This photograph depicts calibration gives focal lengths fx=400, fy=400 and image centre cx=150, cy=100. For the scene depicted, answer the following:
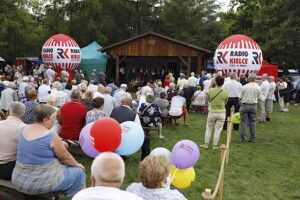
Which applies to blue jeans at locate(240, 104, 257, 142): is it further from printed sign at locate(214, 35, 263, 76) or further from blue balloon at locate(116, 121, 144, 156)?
printed sign at locate(214, 35, 263, 76)

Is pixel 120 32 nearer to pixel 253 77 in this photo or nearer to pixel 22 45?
pixel 22 45

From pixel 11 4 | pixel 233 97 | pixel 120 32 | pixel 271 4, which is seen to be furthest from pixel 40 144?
pixel 120 32

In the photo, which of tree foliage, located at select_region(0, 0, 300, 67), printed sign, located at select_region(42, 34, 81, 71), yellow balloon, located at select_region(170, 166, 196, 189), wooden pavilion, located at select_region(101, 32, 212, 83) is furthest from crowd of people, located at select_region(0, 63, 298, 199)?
tree foliage, located at select_region(0, 0, 300, 67)

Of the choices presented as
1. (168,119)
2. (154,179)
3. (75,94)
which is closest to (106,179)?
(154,179)

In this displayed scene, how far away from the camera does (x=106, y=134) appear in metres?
4.56

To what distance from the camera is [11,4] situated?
2314 centimetres

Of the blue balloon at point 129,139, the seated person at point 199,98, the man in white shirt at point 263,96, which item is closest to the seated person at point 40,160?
the blue balloon at point 129,139

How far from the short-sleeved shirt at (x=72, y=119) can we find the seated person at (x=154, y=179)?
4.08m

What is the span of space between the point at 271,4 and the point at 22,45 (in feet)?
80.3

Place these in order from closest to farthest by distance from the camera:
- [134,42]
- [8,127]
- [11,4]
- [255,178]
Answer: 1. [8,127]
2. [255,178]
3. [11,4]
4. [134,42]

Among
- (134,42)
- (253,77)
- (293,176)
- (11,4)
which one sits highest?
(11,4)

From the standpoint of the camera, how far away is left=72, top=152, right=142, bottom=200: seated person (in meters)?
2.98

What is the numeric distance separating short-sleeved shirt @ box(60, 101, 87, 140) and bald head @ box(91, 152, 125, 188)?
4483 mm

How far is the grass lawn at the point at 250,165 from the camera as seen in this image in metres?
6.57
